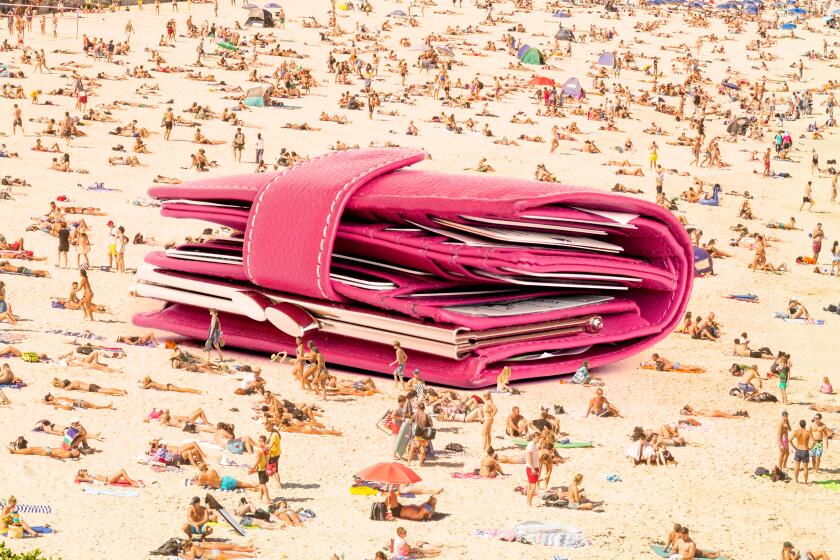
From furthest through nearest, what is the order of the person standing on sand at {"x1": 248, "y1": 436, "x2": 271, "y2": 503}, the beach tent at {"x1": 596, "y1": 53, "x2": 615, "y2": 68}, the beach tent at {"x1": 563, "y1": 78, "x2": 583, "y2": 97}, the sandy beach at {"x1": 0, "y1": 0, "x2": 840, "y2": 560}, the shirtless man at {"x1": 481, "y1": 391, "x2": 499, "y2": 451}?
the beach tent at {"x1": 596, "y1": 53, "x2": 615, "y2": 68} → the beach tent at {"x1": 563, "y1": 78, "x2": 583, "y2": 97} → the shirtless man at {"x1": 481, "y1": 391, "x2": 499, "y2": 451} → the person standing on sand at {"x1": 248, "y1": 436, "x2": 271, "y2": 503} → the sandy beach at {"x1": 0, "y1": 0, "x2": 840, "y2": 560}

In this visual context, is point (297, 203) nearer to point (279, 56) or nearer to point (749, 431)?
point (749, 431)

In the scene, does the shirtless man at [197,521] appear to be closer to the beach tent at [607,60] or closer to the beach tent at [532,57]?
the beach tent at [532,57]

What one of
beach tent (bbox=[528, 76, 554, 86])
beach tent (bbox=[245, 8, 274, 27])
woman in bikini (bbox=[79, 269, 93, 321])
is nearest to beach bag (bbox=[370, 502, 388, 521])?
woman in bikini (bbox=[79, 269, 93, 321])

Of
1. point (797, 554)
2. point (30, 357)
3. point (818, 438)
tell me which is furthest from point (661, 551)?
point (30, 357)

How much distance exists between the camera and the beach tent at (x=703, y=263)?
36219 mm

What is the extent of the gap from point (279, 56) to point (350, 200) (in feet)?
140

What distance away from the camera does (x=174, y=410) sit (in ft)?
75.2

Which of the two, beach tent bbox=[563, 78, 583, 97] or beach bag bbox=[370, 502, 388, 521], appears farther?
beach tent bbox=[563, 78, 583, 97]

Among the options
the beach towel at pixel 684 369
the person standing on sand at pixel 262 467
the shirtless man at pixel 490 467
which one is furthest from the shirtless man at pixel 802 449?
the person standing on sand at pixel 262 467

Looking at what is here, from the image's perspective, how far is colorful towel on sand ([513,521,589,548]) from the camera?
18797 millimetres

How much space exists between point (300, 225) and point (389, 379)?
3.04 metres

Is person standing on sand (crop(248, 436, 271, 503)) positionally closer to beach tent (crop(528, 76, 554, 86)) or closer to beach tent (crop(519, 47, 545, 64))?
beach tent (crop(528, 76, 554, 86))

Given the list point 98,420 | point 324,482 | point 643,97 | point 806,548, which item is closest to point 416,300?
point 324,482

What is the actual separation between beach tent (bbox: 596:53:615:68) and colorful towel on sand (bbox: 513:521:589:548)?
5323 cm
